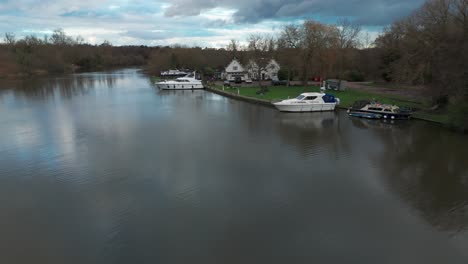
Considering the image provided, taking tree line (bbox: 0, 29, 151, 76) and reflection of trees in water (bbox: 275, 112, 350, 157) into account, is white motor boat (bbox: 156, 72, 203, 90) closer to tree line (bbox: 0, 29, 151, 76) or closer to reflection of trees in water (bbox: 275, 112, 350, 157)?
reflection of trees in water (bbox: 275, 112, 350, 157)

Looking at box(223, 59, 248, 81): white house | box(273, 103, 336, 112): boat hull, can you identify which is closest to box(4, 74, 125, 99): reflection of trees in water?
box(223, 59, 248, 81): white house

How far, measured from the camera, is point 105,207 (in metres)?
9.35

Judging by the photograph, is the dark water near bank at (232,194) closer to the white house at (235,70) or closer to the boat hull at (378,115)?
the boat hull at (378,115)

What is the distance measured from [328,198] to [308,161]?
361cm

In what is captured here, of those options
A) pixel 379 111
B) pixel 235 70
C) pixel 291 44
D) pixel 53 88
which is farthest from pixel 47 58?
pixel 379 111

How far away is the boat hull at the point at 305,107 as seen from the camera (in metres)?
24.4

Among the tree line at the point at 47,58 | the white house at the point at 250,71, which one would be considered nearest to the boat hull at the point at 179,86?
the white house at the point at 250,71

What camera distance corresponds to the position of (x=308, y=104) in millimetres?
24562

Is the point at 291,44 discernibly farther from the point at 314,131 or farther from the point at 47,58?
the point at 47,58

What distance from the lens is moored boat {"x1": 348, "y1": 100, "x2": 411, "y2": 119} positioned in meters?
21.1

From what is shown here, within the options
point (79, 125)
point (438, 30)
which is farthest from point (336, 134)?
point (79, 125)

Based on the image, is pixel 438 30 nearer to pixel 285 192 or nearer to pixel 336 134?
pixel 336 134

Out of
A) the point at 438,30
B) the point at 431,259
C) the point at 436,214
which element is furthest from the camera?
the point at 438,30

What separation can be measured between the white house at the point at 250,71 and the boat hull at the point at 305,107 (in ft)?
51.3
